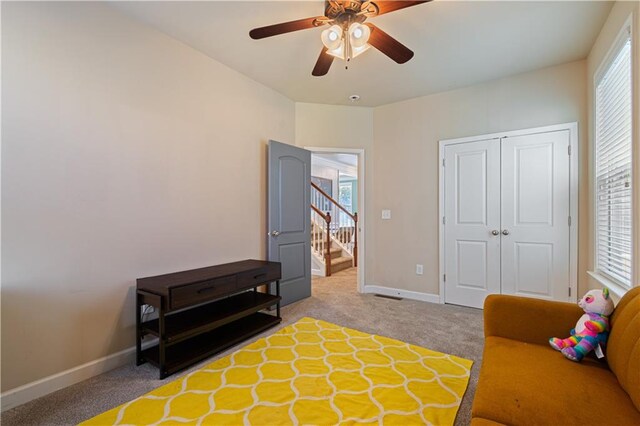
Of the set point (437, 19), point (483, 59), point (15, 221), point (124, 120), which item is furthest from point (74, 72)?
point (483, 59)

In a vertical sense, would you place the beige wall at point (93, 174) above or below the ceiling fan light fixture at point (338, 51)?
below

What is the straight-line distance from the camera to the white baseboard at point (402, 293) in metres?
3.78

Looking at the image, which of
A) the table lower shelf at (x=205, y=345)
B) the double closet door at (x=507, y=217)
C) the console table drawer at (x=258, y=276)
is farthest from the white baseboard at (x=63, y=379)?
the double closet door at (x=507, y=217)

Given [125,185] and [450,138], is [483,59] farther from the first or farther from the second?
[125,185]

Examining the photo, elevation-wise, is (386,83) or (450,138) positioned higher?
(386,83)

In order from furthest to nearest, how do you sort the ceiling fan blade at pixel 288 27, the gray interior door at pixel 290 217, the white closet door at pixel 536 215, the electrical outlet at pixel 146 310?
1. the gray interior door at pixel 290 217
2. the white closet door at pixel 536 215
3. the electrical outlet at pixel 146 310
4. the ceiling fan blade at pixel 288 27

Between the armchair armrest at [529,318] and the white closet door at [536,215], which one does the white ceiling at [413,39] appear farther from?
the armchair armrest at [529,318]

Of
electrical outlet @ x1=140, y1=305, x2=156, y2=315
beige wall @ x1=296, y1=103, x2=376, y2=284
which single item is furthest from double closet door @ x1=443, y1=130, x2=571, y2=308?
electrical outlet @ x1=140, y1=305, x2=156, y2=315

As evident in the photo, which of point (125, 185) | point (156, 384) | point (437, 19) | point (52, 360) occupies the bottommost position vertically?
point (156, 384)

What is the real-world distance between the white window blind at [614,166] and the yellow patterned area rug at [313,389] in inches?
53.9

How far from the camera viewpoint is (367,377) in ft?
6.59

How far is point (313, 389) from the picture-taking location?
1.88 m

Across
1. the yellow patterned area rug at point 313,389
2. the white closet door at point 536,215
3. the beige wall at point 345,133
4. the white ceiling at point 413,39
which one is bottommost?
the yellow patterned area rug at point 313,389

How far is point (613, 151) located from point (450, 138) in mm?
1576
